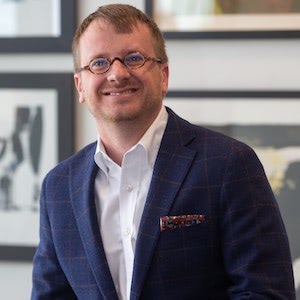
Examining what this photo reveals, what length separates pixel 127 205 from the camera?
1.11 m

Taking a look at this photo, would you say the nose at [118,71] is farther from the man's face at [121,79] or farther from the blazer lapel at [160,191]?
the blazer lapel at [160,191]

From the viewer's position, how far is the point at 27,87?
5.35 ft

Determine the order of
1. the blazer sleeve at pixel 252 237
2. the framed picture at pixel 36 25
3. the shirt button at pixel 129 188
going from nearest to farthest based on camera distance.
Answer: the blazer sleeve at pixel 252 237
the shirt button at pixel 129 188
the framed picture at pixel 36 25

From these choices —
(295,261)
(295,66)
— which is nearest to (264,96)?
(295,66)

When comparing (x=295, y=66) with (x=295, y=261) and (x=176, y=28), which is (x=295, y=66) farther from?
(x=295, y=261)

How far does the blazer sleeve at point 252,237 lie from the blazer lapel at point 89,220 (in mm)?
217

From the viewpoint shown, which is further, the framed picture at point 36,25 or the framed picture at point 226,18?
the framed picture at point 36,25

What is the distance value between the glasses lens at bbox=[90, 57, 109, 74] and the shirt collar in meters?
0.14

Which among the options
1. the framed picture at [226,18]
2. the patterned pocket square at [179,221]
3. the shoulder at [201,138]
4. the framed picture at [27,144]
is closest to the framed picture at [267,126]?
the framed picture at [226,18]

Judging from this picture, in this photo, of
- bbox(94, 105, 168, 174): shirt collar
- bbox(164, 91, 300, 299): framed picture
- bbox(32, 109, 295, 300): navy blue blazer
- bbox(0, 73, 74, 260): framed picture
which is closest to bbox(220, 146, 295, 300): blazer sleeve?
bbox(32, 109, 295, 300): navy blue blazer

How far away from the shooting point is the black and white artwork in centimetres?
164

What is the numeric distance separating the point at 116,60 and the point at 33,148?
659 millimetres

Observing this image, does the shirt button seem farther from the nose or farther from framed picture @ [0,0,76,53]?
framed picture @ [0,0,76,53]

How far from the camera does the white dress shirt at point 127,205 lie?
109 centimetres
